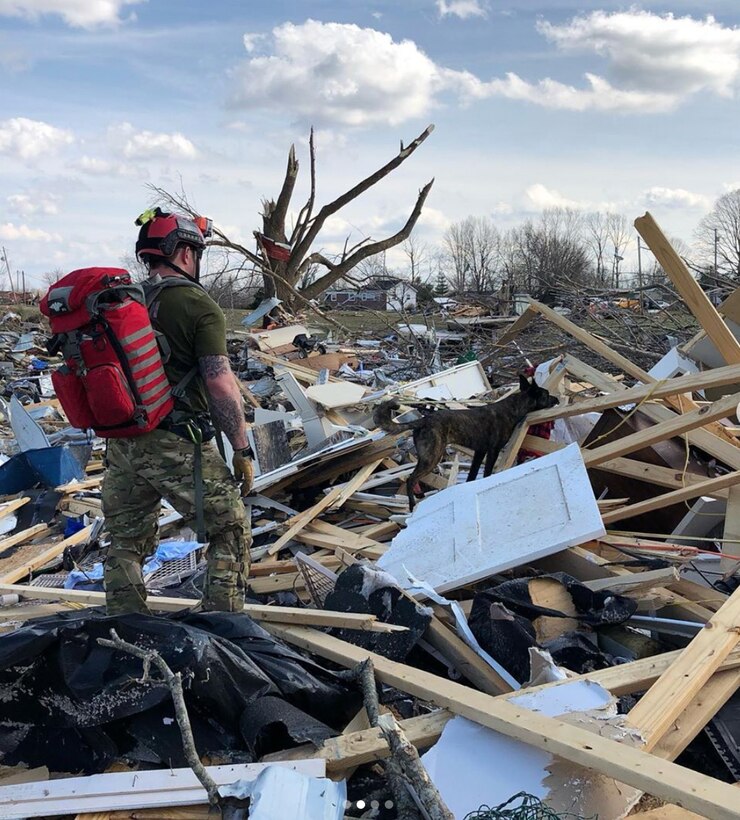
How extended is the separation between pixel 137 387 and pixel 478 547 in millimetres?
1990

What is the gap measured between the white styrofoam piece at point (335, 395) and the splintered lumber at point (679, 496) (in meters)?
3.03

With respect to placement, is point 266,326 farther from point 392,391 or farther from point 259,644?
point 259,644

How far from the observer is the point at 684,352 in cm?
631

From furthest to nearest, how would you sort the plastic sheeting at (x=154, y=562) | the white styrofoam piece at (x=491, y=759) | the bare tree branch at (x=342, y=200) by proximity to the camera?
1. the bare tree branch at (x=342, y=200)
2. the plastic sheeting at (x=154, y=562)
3. the white styrofoam piece at (x=491, y=759)

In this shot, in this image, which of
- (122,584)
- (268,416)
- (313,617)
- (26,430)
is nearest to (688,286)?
(268,416)

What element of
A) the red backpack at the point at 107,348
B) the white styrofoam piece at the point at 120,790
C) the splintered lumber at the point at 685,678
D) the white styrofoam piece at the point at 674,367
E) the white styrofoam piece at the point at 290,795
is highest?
the red backpack at the point at 107,348

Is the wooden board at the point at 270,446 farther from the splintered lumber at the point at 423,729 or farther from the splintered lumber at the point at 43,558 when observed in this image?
the splintered lumber at the point at 423,729

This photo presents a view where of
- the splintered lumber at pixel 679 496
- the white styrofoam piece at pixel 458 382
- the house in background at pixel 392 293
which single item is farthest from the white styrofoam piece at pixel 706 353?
Result: the house in background at pixel 392 293

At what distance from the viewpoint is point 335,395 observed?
279 inches

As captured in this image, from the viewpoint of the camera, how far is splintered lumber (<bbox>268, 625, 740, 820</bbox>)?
1895 millimetres

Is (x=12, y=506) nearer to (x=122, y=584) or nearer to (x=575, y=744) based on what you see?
(x=122, y=584)

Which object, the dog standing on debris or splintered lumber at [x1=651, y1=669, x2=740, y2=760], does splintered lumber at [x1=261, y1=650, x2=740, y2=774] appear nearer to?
splintered lumber at [x1=651, y1=669, x2=740, y2=760]

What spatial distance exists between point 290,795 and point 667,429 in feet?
11.6

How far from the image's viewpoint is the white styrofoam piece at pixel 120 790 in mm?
2207
